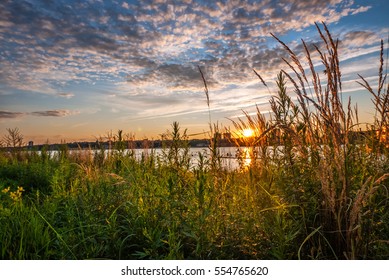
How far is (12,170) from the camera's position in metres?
6.95

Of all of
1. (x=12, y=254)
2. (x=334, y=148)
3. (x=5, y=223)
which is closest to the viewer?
(x=334, y=148)

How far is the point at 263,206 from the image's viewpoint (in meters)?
2.99
